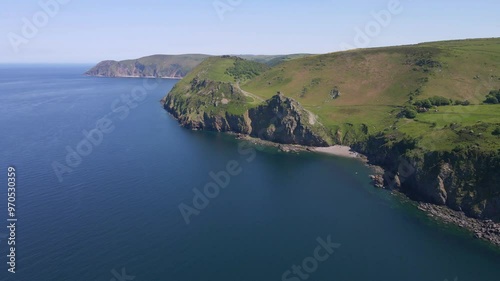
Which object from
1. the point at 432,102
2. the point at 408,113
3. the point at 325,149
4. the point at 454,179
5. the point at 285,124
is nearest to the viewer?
the point at 454,179

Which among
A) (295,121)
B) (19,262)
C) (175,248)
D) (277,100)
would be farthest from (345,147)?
(19,262)

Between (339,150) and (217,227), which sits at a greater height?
(339,150)

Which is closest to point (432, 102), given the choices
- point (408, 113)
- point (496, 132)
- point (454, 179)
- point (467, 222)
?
point (408, 113)

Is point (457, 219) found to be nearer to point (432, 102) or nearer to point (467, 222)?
point (467, 222)

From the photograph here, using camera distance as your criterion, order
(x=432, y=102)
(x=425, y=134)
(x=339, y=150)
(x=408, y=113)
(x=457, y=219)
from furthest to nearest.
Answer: (x=432, y=102)
(x=339, y=150)
(x=408, y=113)
(x=425, y=134)
(x=457, y=219)

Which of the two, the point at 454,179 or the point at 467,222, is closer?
the point at 467,222

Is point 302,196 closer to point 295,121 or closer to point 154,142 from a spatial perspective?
point 295,121

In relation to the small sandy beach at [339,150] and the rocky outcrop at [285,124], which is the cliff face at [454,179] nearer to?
the small sandy beach at [339,150]
